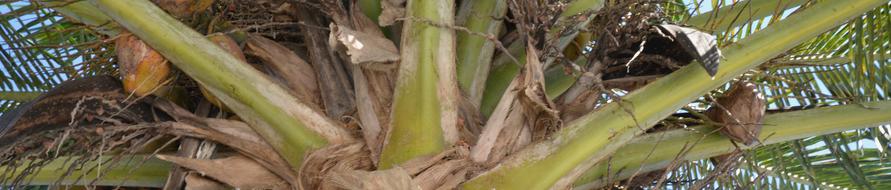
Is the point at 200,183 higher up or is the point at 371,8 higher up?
the point at 371,8

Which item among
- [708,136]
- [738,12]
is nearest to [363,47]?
[708,136]

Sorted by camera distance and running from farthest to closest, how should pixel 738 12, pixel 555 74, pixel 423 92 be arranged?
1. pixel 738 12
2. pixel 555 74
3. pixel 423 92

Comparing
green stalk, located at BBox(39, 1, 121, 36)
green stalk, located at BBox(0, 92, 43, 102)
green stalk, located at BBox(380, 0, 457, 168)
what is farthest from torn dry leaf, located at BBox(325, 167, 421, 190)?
green stalk, located at BBox(0, 92, 43, 102)

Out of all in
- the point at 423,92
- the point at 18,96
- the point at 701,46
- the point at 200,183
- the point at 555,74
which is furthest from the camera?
the point at 18,96

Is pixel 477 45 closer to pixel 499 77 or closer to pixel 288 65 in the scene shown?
pixel 499 77

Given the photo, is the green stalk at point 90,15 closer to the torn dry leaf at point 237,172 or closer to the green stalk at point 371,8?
the torn dry leaf at point 237,172

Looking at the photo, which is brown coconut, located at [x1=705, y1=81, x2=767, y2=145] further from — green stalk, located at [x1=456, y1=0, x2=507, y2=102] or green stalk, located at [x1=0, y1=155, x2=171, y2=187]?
green stalk, located at [x1=0, y1=155, x2=171, y2=187]
